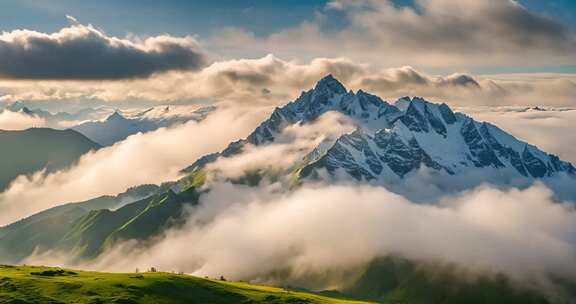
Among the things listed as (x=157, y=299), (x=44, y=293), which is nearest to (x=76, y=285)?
(x=44, y=293)

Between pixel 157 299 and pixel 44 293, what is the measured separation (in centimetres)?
3376

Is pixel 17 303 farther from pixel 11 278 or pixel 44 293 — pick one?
pixel 11 278

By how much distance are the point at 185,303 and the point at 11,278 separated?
55.7 meters

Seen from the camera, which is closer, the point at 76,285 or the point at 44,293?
the point at 44,293

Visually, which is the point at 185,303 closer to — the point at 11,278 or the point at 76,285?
the point at 76,285

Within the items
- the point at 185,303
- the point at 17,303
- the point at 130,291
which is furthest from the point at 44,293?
the point at 185,303

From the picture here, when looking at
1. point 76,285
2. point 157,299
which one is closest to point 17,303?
point 76,285

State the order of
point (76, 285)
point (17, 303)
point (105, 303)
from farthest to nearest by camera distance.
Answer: point (76, 285), point (105, 303), point (17, 303)

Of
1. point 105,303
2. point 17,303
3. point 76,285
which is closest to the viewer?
point 17,303

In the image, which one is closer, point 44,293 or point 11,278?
point 44,293

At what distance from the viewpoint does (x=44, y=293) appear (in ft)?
600

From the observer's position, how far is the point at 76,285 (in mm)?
195625

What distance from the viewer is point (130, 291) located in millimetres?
198000

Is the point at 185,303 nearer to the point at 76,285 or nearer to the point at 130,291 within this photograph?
the point at 130,291
